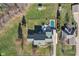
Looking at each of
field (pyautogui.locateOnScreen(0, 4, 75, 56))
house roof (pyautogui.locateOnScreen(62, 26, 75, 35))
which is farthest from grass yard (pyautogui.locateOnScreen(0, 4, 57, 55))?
house roof (pyautogui.locateOnScreen(62, 26, 75, 35))

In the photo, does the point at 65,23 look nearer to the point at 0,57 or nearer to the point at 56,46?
the point at 56,46

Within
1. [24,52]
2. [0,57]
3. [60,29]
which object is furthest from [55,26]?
[0,57]

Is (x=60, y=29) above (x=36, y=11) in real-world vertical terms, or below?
below

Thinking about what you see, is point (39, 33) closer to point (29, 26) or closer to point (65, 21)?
point (29, 26)

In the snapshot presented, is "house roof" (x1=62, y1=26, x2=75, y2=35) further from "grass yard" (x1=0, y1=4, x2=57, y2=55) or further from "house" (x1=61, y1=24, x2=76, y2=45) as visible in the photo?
"grass yard" (x1=0, y1=4, x2=57, y2=55)

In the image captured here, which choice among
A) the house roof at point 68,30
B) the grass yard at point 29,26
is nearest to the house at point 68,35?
the house roof at point 68,30

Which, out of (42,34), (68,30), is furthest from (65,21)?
(42,34)

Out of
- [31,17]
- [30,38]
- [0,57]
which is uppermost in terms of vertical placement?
[31,17]
